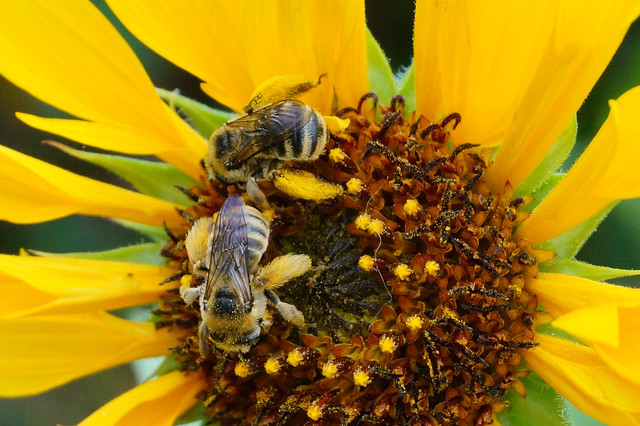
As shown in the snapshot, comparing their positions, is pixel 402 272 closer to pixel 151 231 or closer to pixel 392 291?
pixel 392 291

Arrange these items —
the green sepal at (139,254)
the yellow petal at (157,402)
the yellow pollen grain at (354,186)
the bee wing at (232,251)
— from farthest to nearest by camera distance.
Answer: the green sepal at (139,254)
the yellow petal at (157,402)
the yellow pollen grain at (354,186)
the bee wing at (232,251)

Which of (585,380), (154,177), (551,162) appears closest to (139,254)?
(154,177)

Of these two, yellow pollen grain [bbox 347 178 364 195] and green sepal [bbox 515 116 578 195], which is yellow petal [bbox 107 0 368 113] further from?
green sepal [bbox 515 116 578 195]

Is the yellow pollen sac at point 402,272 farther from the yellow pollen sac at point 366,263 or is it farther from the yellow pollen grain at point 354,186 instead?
the yellow pollen grain at point 354,186

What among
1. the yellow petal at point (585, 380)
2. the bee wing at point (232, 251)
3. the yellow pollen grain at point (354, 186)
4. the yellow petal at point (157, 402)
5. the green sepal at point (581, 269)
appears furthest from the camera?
the yellow petal at point (157, 402)

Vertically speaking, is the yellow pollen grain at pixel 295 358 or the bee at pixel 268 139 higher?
the bee at pixel 268 139

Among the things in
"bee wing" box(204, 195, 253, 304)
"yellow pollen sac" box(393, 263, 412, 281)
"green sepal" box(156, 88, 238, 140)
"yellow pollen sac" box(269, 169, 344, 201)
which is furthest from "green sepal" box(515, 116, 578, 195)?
"green sepal" box(156, 88, 238, 140)

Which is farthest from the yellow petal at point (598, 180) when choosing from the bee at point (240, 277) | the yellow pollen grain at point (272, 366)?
the yellow pollen grain at point (272, 366)
